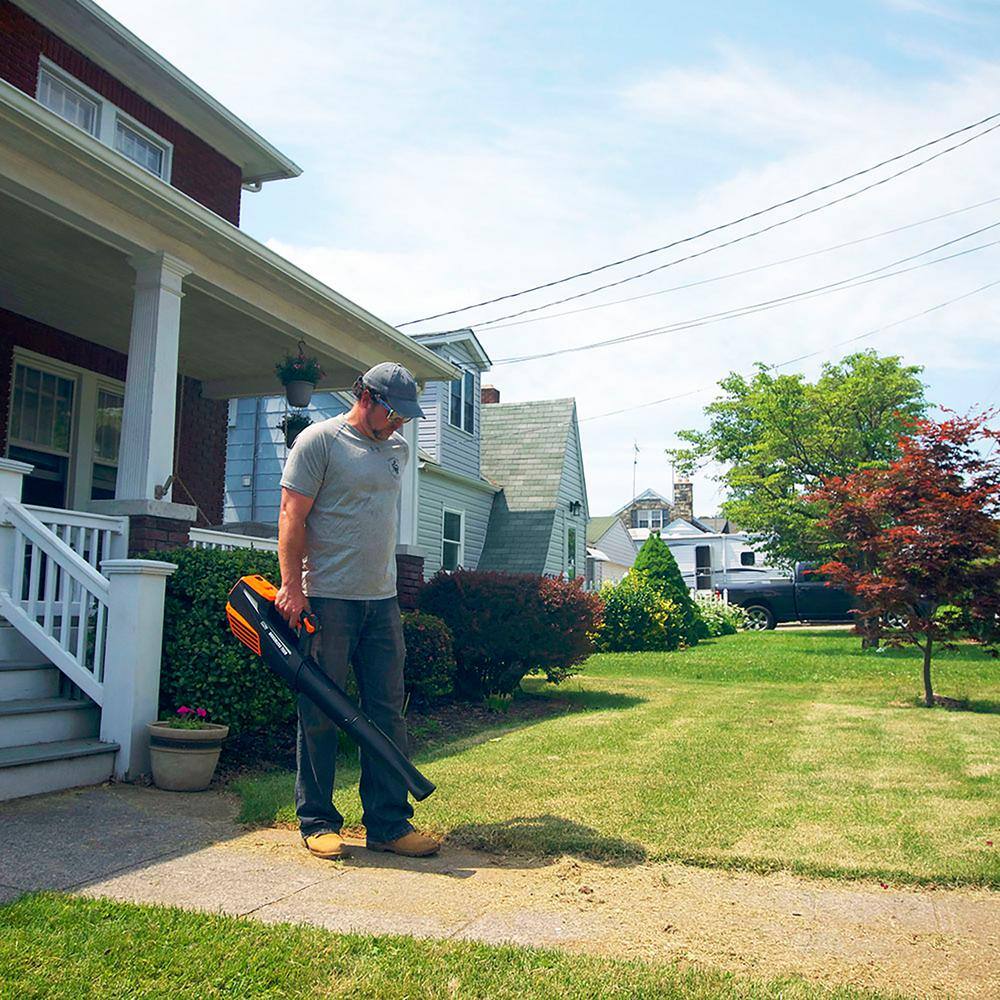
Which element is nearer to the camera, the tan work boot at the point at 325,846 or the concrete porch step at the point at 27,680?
the tan work boot at the point at 325,846

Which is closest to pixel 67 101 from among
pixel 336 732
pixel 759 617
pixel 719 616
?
pixel 336 732

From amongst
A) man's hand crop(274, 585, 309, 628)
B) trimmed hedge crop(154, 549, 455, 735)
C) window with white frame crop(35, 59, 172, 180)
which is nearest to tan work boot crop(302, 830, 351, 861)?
man's hand crop(274, 585, 309, 628)

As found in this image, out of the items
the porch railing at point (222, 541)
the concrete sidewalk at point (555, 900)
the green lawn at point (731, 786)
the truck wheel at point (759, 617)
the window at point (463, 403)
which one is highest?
the window at point (463, 403)

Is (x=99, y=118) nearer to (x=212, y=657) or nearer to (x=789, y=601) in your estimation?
(x=212, y=657)

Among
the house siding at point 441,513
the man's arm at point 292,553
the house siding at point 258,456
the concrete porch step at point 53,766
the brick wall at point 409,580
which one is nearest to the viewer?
the man's arm at point 292,553

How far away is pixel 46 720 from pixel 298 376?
16.7 feet

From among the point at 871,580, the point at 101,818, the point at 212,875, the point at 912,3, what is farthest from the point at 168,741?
the point at 912,3

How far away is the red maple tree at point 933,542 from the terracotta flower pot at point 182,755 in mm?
7275

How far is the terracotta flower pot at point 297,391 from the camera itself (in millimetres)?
9789

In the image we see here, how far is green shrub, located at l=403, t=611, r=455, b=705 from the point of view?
27.2ft

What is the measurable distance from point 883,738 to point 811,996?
5292mm

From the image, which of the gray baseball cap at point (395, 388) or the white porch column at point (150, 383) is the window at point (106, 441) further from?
the gray baseball cap at point (395, 388)

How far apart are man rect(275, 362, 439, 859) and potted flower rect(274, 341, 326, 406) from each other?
5753 mm

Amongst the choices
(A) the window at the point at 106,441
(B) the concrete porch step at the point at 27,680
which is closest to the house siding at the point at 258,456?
(A) the window at the point at 106,441
